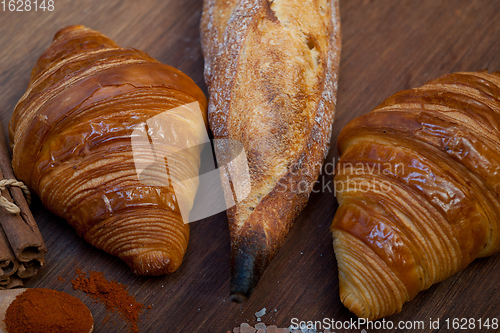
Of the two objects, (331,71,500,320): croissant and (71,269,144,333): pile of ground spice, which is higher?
(331,71,500,320): croissant

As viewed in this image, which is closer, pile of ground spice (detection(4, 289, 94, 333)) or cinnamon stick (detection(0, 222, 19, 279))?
pile of ground spice (detection(4, 289, 94, 333))

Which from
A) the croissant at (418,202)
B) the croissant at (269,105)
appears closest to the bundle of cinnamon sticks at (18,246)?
the croissant at (269,105)

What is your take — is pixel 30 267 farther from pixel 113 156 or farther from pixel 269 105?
pixel 269 105

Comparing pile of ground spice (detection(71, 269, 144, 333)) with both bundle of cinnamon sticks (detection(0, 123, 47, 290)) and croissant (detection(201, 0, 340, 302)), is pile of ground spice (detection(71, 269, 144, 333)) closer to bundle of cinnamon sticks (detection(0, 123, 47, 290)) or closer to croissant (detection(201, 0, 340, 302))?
bundle of cinnamon sticks (detection(0, 123, 47, 290))

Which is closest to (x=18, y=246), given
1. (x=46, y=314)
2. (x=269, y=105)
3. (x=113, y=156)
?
(x=46, y=314)

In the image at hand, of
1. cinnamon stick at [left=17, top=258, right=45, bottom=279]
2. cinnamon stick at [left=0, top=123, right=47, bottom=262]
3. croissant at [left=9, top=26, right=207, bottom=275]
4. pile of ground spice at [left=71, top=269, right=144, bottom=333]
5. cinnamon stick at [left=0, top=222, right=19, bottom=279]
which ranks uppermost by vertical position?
croissant at [left=9, top=26, right=207, bottom=275]

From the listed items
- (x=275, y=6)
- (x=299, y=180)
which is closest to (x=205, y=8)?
(x=275, y=6)

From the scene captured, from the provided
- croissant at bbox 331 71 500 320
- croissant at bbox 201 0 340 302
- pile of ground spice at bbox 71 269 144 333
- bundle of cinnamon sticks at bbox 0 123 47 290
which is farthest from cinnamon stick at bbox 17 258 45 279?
croissant at bbox 331 71 500 320

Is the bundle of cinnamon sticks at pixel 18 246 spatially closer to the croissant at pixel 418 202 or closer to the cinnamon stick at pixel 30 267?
the cinnamon stick at pixel 30 267
